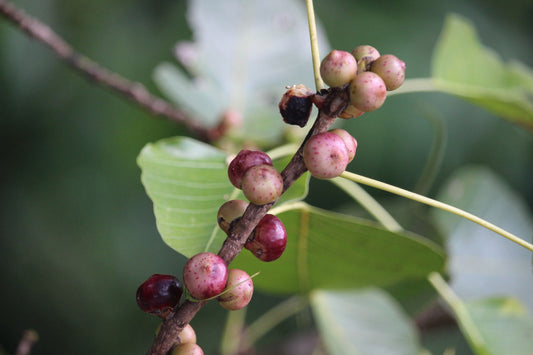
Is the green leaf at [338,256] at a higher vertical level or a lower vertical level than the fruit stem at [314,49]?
lower

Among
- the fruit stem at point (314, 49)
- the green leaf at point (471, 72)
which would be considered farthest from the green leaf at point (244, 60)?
the fruit stem at point (314, 49)

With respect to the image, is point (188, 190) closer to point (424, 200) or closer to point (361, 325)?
point (424, 200)

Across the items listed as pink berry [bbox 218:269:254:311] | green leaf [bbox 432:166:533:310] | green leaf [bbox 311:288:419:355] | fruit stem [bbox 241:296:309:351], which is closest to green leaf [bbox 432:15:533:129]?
green leaf [bbox 432:166:533:310]

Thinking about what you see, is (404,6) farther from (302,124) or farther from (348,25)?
(302,124)

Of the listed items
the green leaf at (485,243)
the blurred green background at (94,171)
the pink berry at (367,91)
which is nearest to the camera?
the pink berry at (367,91)

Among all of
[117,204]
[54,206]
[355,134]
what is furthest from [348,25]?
[54,206]

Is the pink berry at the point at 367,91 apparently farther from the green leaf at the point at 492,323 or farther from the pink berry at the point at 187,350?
the green leaf at the point at 492,323

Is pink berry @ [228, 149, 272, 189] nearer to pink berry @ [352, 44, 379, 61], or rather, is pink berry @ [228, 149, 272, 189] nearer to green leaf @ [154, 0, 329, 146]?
pink berry @ [352, 44, 379, 61]
